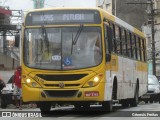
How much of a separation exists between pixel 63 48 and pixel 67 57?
317mm

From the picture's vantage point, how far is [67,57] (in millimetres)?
17438

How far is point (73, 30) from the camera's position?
58.1 feet

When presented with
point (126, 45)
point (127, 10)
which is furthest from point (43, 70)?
point (127, 10)

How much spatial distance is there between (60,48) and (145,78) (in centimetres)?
1113

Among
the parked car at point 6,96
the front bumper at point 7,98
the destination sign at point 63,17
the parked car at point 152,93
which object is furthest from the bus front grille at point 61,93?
the parked car at point 152,93

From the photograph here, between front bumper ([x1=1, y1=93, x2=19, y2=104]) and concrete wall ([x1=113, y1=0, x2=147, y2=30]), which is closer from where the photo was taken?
front bumper ([x1=1, y1=93, x2=19, y2=104])

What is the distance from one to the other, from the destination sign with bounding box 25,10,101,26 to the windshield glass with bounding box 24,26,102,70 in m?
0.25

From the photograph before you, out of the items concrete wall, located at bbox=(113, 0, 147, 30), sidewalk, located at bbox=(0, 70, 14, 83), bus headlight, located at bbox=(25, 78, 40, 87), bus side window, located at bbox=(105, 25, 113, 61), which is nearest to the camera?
bus headlight, located at bbox=(25, 78, 40, 87)

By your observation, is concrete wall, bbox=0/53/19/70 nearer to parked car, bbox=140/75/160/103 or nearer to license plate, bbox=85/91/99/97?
parked car, bbox=140/75/160/103

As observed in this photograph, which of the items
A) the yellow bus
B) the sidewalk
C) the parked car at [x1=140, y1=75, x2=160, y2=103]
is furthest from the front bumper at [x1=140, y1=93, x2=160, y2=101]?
the yellow bus

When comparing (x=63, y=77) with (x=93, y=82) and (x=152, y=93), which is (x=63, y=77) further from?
(x=152, y=93)

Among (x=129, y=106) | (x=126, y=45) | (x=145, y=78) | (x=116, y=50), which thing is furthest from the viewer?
(x=145, y=78)

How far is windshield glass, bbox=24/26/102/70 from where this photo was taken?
17.4m

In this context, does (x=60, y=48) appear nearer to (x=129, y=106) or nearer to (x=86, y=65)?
(x=86, y=65)
